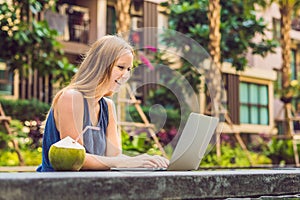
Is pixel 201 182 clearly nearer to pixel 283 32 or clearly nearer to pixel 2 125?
pixel 2 125

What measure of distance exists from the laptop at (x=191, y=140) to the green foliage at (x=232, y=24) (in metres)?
13.0

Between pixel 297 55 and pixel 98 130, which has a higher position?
pixel 297 55

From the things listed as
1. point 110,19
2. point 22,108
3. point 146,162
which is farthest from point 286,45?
point 146,162

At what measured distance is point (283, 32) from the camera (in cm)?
1644

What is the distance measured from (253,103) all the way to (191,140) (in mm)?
23970

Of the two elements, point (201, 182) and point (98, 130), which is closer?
point (201, 182)

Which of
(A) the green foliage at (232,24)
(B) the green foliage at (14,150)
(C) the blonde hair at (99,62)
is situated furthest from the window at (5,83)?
(C) the blonde hair at (99,62)

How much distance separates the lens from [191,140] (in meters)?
2.52

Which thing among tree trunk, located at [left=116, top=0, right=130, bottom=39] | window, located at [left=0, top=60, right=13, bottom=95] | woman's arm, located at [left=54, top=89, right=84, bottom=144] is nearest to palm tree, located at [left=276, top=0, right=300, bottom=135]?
tree trunk, located at [left=116, top=0, right=130, bottom=39]

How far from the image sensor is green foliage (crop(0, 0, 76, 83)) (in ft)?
34.3

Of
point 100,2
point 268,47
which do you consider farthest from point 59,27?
point 268,47

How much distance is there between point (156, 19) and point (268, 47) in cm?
558

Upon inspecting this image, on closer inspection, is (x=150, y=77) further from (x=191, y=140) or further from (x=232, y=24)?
(x=232, y=24)

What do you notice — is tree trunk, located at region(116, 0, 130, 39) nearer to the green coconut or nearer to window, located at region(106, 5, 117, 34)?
window, located at region(106, 5, 117, 34)
